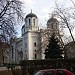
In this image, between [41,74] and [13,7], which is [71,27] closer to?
[13,7]

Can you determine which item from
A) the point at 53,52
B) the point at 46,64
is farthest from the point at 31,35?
the point at 46,64

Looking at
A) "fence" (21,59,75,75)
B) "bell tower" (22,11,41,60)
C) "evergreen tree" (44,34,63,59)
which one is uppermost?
"bell tower" (22,11,41,60)

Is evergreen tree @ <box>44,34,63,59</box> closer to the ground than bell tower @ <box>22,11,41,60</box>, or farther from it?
closer to the ground

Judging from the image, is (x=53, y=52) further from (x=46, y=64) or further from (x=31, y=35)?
(x=31, y=35)

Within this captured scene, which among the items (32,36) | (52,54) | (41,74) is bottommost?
(41,74)

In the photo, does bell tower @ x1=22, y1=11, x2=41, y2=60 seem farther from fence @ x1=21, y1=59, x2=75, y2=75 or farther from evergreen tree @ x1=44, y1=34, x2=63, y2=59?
fence @ x1=21, y1=59, x2=75, y2=75

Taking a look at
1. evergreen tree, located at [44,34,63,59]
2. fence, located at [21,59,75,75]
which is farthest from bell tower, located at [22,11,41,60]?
fence, located at [21,59,75,75]

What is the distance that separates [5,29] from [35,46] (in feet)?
331

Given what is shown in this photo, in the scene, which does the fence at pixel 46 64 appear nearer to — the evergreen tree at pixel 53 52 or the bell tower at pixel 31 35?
the evergreen tree at pixel 53 52

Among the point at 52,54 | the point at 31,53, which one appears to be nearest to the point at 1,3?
the point at 52,54

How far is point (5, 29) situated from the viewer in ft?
113

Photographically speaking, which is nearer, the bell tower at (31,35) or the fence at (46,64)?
the fence at (46,64)

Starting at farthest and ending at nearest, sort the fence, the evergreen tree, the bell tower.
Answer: the bell tower < the evergreen tree < the fence

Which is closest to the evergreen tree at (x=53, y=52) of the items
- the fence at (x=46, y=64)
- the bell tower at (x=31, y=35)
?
the fence at (x=46, y=64)
